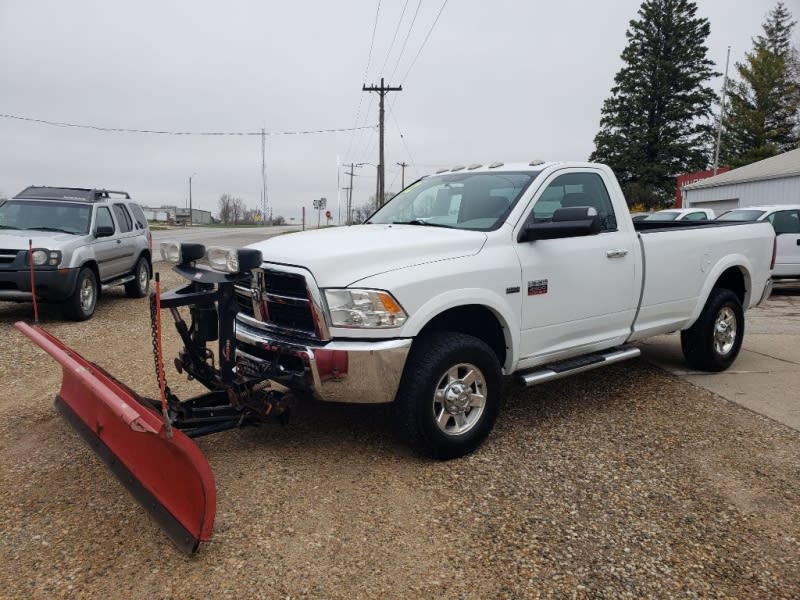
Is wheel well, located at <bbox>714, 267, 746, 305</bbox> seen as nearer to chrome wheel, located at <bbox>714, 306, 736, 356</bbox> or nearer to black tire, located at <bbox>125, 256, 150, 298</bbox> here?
chrome wheel, located at <bbox>714, 306, 736, 356</bbox>

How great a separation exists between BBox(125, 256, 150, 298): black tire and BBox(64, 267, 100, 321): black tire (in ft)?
5.97

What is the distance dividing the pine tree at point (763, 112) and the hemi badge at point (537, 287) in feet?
156

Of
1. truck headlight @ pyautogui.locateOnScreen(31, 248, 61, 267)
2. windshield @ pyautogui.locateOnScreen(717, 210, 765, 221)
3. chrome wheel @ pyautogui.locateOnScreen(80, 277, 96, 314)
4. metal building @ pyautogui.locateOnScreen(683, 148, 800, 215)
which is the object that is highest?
metal building @ pyautogui.locateOnScreen(683, 148, 800, 215)

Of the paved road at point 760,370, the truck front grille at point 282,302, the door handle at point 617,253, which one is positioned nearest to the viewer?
the truck front grille at point 282,302

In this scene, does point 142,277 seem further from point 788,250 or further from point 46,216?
point 788,250

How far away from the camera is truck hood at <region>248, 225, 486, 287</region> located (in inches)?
144

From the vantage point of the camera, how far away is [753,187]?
84.0 feet

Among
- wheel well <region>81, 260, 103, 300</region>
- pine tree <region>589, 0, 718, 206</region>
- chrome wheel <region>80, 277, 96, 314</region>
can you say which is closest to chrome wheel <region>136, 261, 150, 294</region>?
wheel well <region>81, 260, 103, 300</region>

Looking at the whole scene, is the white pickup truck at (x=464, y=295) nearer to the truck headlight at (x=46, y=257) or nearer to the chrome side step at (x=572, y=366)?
the chrome side step at (x=572, y=366)

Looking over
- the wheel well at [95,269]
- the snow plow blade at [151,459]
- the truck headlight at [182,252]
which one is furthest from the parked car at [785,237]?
the snow plow blade at [151,459]

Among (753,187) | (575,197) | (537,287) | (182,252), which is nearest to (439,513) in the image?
(537,287)

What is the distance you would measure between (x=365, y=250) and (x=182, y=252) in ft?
3.58

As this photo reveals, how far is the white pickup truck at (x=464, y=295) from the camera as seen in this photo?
3613mm

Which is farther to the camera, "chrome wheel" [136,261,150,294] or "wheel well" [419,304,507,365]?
"chrome wheel" [136,261,150,294]
